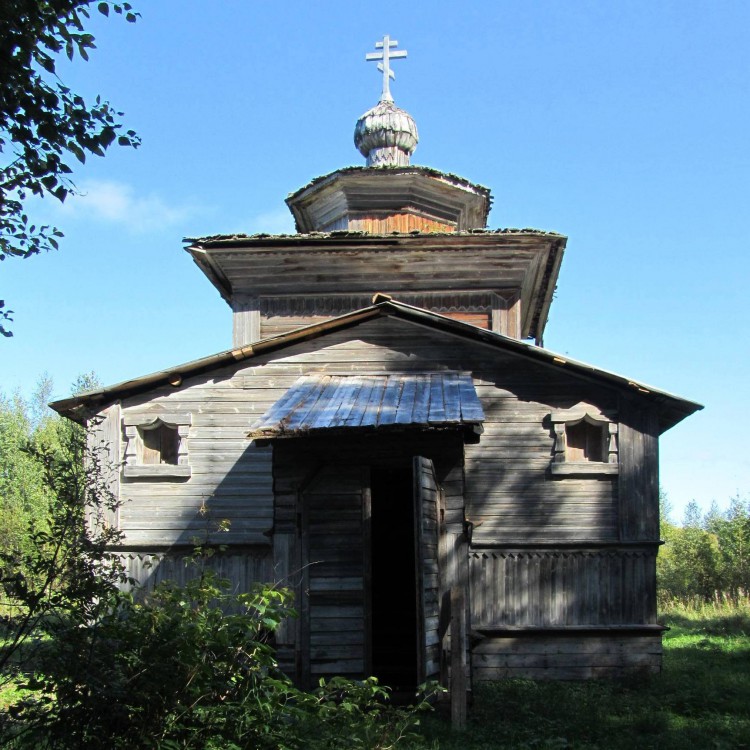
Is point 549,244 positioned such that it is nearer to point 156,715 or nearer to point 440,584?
point 440,584

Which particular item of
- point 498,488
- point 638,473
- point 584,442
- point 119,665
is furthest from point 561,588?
point 119,665

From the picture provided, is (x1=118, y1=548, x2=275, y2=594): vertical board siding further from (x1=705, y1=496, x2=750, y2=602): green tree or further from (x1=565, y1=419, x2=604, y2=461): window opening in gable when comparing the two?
(x1=705, y1=496, x2=750, y2=602): green tree

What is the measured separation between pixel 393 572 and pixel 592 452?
124 inches

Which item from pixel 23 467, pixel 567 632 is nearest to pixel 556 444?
pixel 567 632

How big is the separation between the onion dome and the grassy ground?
11.4 meters

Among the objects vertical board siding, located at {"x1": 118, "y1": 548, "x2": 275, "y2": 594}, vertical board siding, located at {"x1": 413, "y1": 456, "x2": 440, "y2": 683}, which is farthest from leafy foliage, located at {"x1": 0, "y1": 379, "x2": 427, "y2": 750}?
vertical board siding, located at {"x1": 118, "y1": 548, "x2": 275, "y2": 594}

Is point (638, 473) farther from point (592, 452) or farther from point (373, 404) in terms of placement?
point (373, 404)

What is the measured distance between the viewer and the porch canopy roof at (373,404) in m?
9.32

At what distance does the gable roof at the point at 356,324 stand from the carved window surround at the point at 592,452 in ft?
1.57

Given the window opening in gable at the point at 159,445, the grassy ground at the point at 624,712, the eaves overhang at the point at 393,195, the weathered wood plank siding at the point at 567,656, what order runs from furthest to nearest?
the eaves overhang at the point at 393,195 < the window opening in gable at the point at 159,445 < the weathered wood plank siding at the point at 567,656 < the grassy ground at the point at 624,712

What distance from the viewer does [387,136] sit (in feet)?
63.1

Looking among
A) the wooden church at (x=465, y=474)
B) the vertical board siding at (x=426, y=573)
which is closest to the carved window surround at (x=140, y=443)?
the wooden church at (x=465, y=474)

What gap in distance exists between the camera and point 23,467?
4106 centimetres

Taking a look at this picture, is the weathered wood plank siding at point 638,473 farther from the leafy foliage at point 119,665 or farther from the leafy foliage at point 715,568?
the leafy foliage at point 715,568
